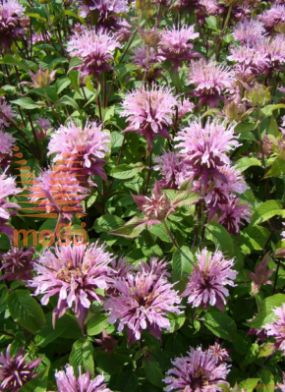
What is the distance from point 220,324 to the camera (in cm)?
173

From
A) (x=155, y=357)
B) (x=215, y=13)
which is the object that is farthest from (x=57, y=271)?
(x=215, y=13)

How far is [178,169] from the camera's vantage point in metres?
1.95

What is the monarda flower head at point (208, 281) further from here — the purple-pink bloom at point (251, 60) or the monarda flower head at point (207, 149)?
the purple-pink bloom at point (251, 60)

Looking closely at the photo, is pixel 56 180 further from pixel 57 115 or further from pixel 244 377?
pixel 244 377

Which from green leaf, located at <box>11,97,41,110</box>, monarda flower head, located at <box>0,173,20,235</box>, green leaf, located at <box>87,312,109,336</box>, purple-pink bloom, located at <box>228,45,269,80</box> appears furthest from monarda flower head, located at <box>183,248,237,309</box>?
purple-pink bloom, located at <box>228,45,269,80</box>

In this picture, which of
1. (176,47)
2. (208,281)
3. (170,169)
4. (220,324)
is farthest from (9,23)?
(220,324)

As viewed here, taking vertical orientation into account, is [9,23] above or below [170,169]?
above

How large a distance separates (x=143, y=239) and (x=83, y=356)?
0.58m

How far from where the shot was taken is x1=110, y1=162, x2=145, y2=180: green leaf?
6.45 feet

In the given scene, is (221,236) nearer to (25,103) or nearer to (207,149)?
(207,149)

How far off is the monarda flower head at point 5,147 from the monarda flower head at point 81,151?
45cm

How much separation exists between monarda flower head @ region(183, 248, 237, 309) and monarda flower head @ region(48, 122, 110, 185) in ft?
1.55

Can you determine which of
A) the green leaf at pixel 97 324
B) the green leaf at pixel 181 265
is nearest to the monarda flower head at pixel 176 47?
the green leaf at pixel 181 265

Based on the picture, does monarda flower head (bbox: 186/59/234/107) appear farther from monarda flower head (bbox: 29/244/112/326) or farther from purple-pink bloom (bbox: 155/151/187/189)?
monarda flower head (bbox: 29/244/112/326)
